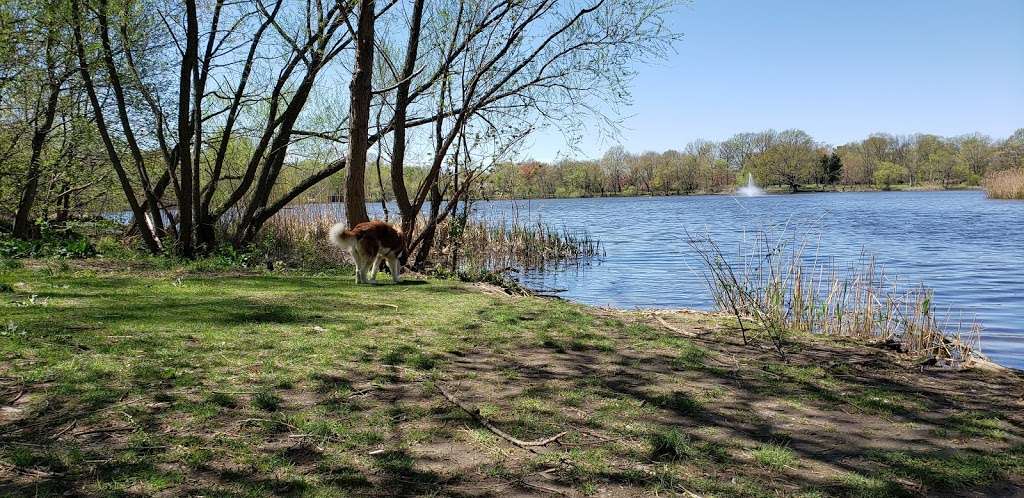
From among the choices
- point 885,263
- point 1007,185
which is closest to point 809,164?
point 1007,185

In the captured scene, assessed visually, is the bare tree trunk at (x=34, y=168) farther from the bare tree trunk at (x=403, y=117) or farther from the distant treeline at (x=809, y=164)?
the distant treeline at (x=809, y=164)

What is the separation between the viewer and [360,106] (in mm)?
11125

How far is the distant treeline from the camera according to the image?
8619 cm

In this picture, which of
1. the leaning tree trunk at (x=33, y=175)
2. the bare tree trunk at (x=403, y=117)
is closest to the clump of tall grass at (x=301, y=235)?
the leaning tree trunk at (x=33, y=175)

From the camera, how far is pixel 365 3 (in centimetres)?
1077

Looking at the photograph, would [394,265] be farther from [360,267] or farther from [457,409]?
[457,409]

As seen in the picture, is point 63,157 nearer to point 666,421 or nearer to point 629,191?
point 666,421

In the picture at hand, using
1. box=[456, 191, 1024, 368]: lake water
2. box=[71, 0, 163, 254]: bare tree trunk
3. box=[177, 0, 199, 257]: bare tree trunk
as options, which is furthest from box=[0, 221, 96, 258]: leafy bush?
box=[456, 191, 1024, 368]: lake water

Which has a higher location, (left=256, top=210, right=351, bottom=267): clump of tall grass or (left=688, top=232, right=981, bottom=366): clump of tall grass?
(left=256, top=210, right=351, bottom=267): clump of tall grass

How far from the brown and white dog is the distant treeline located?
68.3 metres

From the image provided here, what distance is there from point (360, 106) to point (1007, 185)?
56791mm

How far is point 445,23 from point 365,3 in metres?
1.92

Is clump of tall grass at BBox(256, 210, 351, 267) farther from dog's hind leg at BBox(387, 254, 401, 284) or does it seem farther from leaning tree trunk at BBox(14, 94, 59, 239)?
dog's hind leg at BBox(387, 254, 401, 284)

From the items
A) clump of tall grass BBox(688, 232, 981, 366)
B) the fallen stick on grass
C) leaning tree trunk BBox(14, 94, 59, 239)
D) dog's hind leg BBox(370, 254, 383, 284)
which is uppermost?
leaning tree trunk BBox(14, 94, 59, 239)
